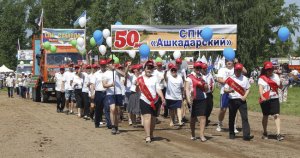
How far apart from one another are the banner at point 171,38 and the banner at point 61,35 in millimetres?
8789

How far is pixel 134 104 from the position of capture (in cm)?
1602

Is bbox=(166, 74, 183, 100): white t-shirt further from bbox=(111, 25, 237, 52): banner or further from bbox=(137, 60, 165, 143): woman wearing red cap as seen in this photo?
bbox=(111, 25, 237, 52): banner

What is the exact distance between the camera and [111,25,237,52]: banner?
20078 millimetres

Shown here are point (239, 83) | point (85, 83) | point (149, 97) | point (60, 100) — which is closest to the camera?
point (149, 97)

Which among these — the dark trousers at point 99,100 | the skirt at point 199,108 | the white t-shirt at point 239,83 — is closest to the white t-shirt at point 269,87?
the white t-shirt at point 239,83

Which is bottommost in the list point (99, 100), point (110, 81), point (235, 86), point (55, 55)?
point (99, 100)

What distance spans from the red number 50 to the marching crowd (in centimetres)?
155

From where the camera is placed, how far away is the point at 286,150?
11164 millimetres

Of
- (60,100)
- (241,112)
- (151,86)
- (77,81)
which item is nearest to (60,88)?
(60,100)

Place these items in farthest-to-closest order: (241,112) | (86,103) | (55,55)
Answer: (55,55), (86,103), (241,112)

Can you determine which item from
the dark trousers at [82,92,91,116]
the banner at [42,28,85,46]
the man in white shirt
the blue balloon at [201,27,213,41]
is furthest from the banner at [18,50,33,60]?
the blue balloon at [201,27,213,41]

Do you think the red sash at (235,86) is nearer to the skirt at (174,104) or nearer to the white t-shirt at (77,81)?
the skirt at (174,104)

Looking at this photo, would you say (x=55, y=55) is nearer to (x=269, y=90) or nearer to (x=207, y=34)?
(x=207, y=34)

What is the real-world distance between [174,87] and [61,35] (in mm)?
14581
